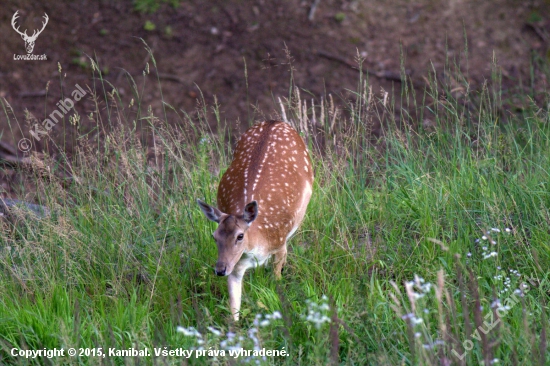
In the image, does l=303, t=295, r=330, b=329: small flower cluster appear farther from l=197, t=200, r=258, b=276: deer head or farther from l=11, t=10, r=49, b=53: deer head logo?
l=11, t=10, r=49, b=53: deer head logo

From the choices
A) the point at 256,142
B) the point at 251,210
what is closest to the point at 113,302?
the point at 251,210

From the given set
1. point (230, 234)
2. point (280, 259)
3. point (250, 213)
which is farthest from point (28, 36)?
point (230, 234)

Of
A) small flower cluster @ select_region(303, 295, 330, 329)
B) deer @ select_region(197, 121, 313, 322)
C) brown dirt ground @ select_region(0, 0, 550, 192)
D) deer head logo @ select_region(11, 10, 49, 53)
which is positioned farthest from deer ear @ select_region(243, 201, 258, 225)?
deer head logo @ select_region(11, 10, 49, 53)

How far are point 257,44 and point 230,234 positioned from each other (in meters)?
5.10

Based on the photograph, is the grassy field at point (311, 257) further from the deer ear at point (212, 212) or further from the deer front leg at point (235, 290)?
the deer ear at point (212, 212)

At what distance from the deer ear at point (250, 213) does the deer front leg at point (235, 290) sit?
0.34 m

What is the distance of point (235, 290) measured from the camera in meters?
4.63

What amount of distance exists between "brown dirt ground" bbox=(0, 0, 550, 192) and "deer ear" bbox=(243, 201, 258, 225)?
3.81 m

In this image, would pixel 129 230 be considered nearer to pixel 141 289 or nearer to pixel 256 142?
pixel 141 289

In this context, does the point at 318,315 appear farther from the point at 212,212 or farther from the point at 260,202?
the point at 260,202

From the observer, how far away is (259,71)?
8.97m

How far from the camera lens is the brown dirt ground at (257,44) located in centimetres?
874

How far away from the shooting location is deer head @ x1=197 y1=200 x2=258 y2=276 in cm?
443

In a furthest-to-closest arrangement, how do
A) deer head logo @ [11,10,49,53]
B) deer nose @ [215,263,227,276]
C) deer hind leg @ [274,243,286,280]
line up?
deer head logo @ [11,10,49,53] < deer hind leg @ [274,243,286,280] < deer nose @ [215,263,227,276]
